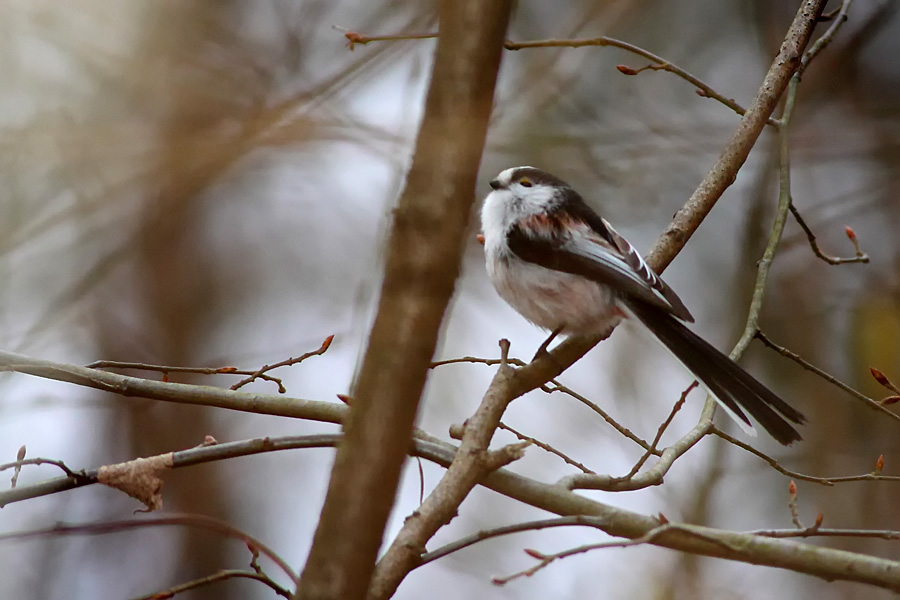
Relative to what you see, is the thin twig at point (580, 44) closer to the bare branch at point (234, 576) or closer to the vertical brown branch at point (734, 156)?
the vertical brown branch at point (734, 156)

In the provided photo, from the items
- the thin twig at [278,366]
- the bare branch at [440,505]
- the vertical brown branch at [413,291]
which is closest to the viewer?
the vertical brown branch at [413,291]

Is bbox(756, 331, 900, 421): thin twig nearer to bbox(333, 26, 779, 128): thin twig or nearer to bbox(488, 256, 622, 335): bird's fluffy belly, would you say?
bbox(488, 256, 622, 335): bird's fluffy belly

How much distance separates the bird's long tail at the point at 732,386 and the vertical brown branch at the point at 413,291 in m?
1.34

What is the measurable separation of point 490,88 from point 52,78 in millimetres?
3958

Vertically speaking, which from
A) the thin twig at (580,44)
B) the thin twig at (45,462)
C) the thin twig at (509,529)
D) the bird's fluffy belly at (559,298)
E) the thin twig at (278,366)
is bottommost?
the thin twig at (509,529)

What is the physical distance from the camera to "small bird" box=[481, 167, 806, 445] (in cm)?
232

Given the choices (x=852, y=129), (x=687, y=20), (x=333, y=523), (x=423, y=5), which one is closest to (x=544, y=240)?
(x=333, y=523)

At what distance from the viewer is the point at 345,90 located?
3.90 m

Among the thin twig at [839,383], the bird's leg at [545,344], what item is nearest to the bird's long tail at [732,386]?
the thin twig at [839,383]

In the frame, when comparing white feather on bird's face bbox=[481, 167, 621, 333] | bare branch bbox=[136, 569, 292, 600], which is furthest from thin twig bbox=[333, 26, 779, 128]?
bare branch bbox=[136, 569, 292, 600]

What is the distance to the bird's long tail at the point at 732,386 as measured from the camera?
220cm

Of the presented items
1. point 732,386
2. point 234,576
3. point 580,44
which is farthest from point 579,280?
point 234,576

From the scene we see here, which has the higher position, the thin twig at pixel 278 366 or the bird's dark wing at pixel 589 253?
the bird's dark wing at pixel 589 253

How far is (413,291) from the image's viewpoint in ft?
3.82
